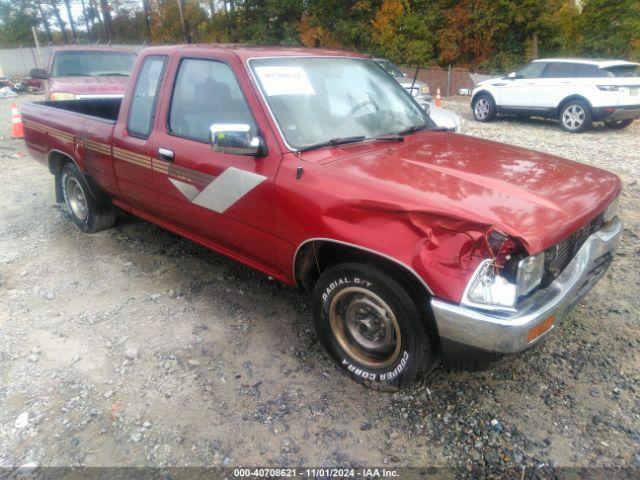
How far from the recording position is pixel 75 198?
551 centimetres

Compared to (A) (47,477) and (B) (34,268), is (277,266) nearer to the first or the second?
(A) (47,477)

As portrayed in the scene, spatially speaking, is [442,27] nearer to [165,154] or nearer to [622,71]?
[622,71]

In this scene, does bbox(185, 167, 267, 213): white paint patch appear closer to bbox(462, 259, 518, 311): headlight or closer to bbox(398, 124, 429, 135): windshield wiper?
bbox(398, 124, 429, 135): windshield wiper

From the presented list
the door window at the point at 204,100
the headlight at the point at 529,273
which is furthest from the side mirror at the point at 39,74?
the headlight at the point at 529,273

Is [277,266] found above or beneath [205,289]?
above

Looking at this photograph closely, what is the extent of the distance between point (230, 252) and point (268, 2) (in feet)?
110

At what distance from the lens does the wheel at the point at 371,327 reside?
104 inches

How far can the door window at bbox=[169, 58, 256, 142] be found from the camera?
3330 mm

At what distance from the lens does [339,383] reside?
3041 millimetres

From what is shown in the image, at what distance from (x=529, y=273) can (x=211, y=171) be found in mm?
2116

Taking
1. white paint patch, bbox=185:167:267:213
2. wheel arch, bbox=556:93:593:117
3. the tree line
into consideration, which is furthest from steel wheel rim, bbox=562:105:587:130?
the tree line

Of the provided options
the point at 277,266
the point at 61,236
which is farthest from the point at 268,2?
the point at 277,266

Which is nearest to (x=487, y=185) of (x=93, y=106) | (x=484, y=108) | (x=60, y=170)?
(x=60, y=170)

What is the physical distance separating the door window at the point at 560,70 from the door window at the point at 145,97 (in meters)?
10.5
